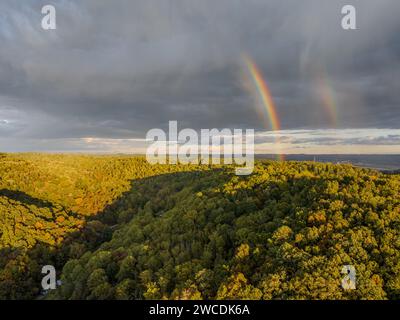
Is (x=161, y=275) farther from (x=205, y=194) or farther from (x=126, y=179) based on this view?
(x=126, y=179)

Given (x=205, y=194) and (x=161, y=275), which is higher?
(x=205, y=194)

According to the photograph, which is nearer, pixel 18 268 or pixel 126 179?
pixel 18 268

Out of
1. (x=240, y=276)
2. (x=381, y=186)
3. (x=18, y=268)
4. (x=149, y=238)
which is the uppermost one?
(x=381, y=186)

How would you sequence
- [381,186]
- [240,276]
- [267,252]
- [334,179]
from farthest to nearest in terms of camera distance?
[334,179], [381,186], [267,252], [240,276]
